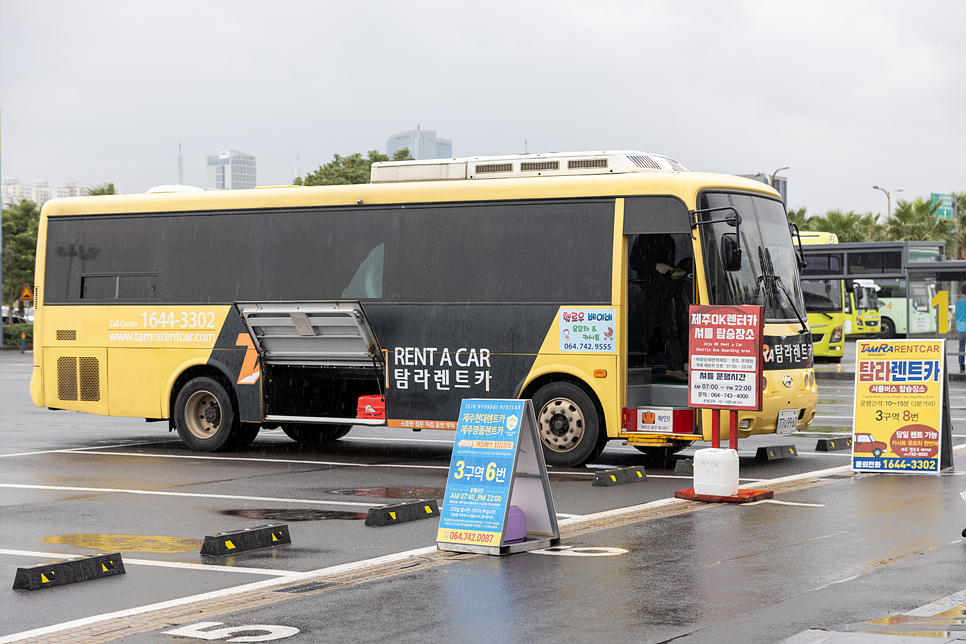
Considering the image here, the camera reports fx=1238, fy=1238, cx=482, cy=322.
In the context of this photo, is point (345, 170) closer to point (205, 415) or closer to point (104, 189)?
point (104, 189)

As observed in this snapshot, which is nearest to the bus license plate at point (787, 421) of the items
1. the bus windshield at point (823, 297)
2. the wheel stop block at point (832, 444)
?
the wheel stop block at point (832, 444)

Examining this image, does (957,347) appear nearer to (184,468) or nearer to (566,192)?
(566,192)

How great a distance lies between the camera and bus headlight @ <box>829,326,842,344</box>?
36094 millimetres

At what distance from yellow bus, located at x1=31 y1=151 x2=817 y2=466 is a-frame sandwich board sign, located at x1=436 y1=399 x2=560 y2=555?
15.5ft

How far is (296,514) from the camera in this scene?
1098 cm

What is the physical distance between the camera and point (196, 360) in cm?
1644

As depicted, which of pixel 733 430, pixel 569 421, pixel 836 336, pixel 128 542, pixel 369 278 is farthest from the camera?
pixel 836 336

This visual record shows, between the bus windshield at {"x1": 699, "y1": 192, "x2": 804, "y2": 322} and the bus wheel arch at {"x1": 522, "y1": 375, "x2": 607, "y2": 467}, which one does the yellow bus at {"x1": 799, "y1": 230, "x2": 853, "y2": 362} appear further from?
the bus wheel arch at {"x1": 522, "y1": 375, "x2": 607, "y2": 467}

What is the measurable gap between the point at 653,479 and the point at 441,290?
11.8 ft

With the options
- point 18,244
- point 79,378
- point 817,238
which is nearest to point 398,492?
point 79,378

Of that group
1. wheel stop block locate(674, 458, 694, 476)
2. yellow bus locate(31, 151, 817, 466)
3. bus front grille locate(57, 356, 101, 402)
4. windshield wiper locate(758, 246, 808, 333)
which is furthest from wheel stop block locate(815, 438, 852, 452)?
bus front grille locate(57, 356, 101, 402)

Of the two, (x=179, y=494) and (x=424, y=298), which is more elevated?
(x=424, y=298)

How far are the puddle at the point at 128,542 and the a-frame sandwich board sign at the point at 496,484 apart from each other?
1.99 metres

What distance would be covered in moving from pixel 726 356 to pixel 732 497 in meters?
1.45
